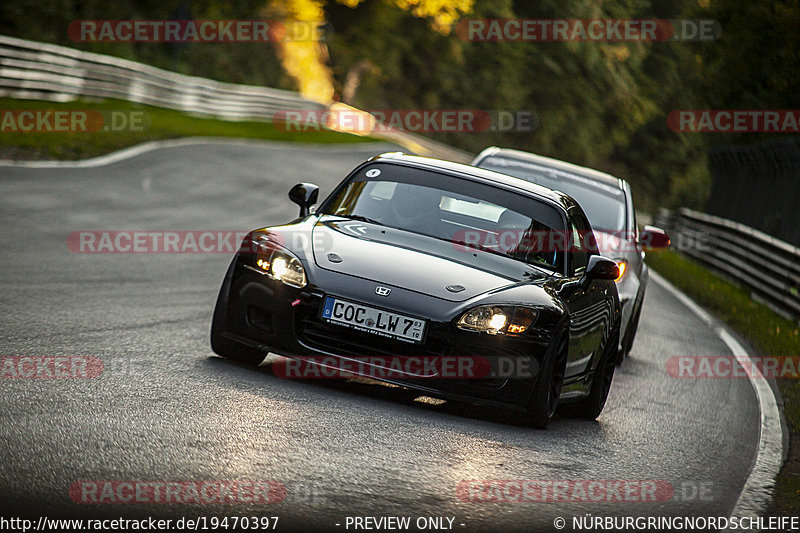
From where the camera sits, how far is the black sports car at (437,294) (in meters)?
7.02

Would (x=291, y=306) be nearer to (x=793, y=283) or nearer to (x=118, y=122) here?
(x=793, y=283)

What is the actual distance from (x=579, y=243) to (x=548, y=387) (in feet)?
4.96

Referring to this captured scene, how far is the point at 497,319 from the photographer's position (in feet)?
23.2

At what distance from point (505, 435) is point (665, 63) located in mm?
60689

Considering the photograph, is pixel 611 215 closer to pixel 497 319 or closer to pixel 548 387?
pixel 548 387

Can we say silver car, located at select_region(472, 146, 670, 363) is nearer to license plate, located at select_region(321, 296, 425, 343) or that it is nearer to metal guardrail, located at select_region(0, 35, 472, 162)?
license plate, located at select_region(321, 296, 425, 343)

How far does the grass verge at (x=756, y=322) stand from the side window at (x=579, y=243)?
1739 millimetres

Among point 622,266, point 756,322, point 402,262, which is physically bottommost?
point 756,322

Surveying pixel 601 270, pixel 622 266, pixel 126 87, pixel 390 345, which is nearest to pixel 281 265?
pixel 390 345

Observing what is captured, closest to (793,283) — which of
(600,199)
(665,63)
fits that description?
(600,199)

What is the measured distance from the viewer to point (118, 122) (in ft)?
96.8

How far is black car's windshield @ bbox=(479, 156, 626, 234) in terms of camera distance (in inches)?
468

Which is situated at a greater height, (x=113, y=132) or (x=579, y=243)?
(x=579, y=243)

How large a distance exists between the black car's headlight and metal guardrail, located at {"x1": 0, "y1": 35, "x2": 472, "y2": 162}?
21.6m
